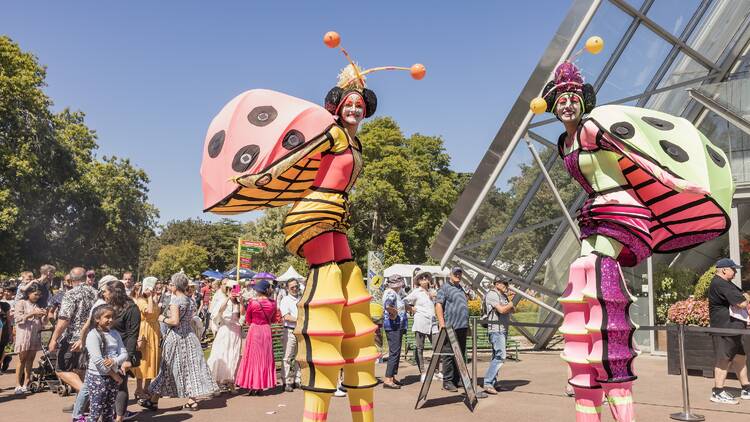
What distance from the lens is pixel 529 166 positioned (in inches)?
407

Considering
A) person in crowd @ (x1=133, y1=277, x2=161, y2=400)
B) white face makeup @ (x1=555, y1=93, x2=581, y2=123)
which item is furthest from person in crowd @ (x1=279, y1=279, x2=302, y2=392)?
white face makeup @ (x1=555, y1=93, x2=581, y2=123)

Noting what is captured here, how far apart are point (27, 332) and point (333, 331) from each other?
739cm

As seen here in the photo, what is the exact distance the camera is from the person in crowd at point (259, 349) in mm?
8461

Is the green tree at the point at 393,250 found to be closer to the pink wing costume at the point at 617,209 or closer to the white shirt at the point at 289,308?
the white shirt at the point at 289,308

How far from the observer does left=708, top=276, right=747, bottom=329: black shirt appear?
24.4ft

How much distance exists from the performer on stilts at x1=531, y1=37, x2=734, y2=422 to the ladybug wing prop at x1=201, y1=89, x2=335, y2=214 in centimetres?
157

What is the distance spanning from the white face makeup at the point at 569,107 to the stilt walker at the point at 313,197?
0.99 m

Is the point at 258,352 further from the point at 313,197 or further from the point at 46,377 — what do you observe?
the point at 313,197

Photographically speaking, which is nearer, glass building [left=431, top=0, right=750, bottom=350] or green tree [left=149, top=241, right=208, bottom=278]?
glass building [left=431, top=0, right=750, bottom=350]

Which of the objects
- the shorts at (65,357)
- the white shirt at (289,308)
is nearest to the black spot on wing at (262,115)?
the shorts at (65,357)

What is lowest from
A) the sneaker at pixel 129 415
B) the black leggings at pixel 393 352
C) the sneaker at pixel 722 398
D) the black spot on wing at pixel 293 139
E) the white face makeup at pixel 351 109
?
the sneaker at pixel 129 415

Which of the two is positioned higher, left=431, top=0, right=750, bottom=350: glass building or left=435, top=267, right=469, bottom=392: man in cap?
left=431, top=0, right=750, bottom=350: glass building

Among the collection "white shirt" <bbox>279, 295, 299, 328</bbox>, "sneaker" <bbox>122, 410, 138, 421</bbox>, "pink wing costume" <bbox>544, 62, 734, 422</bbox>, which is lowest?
"sneaker" <bbox>122, 410, 138, 421</bbox>

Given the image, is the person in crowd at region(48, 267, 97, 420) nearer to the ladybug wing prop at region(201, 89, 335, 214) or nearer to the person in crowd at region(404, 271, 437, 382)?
the ladybug wing prop at region(201, 89, 335, 214)
